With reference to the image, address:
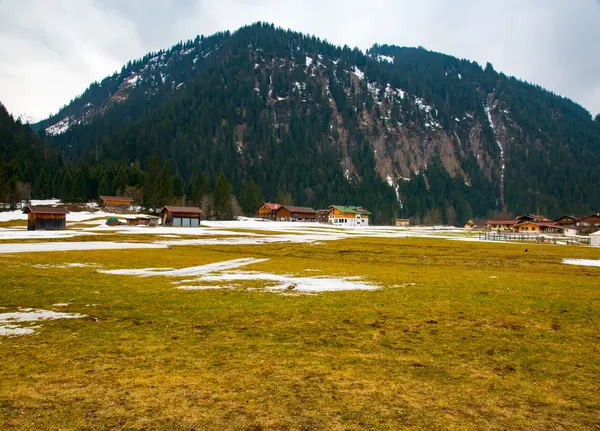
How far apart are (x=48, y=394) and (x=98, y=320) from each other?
626cm

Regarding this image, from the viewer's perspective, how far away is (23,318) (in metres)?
12.9

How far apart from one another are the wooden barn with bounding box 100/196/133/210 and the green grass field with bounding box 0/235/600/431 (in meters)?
124

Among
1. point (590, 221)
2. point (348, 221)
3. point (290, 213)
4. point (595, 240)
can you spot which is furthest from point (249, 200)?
point (590, 221)

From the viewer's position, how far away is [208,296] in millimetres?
17609

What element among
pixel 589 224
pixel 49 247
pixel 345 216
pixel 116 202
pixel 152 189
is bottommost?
pixel 49 247

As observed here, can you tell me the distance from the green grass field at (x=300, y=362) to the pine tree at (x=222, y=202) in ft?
407

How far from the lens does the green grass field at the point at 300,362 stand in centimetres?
644

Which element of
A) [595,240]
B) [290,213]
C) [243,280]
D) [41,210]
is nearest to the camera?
[243,280]

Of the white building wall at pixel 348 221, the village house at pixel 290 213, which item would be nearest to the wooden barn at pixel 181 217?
the village house at pixel 290 213

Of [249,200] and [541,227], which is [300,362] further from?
[541,227]

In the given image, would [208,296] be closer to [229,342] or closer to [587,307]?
[229,342]

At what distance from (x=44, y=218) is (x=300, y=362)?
81989 millimetres

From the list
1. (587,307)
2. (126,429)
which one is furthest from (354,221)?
(126,429)

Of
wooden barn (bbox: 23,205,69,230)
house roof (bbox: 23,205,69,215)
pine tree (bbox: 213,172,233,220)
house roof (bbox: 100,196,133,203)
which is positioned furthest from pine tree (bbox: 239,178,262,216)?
house roof (bbox: 23,205,69,215)
